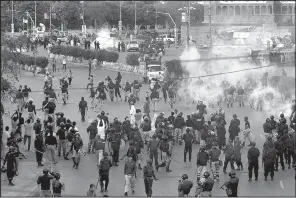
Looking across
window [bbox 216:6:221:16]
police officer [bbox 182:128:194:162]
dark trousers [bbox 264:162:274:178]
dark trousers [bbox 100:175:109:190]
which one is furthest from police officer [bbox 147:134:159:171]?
window [bbox 216:6:221:16]

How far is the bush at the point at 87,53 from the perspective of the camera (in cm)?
4575

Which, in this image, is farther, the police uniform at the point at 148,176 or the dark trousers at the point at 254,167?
the dark trousers at the point at 254,167

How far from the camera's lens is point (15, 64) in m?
20.0

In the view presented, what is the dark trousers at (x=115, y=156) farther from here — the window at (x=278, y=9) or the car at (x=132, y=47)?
the window at (x=278, y=9)

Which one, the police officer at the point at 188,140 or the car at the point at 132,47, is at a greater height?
the car at the point at 132,47

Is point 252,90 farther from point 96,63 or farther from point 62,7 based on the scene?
point 62,7

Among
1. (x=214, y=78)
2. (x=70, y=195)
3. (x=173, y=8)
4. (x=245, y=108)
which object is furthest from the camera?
(x=173, y=8)

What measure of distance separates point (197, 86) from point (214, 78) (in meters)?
4.23

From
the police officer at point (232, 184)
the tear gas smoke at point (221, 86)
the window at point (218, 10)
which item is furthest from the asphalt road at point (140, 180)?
the window at point (218, 10)

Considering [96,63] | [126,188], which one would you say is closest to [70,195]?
[126,188]

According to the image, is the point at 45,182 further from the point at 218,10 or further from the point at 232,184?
the point at 218,10

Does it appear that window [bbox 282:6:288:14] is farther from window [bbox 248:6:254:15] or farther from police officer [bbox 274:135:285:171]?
police officer [bbox 274:135:285:171]

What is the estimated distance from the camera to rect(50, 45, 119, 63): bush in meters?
45.8

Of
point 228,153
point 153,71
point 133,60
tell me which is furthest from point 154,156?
point 133,60
